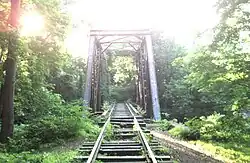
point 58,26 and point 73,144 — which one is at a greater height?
point 58,26

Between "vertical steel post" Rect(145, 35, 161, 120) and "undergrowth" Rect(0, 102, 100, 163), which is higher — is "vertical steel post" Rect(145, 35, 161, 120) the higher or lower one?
the higher one

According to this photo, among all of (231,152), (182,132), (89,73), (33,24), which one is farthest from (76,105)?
(231,152)

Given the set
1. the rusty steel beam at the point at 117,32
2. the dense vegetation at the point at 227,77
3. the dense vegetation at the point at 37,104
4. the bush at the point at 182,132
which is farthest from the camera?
the rusty steel beam at the point at 117,32

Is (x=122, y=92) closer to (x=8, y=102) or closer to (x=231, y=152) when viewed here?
(x=8, y=102)

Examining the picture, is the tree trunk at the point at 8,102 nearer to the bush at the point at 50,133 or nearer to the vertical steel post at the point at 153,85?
the bush at the point at 50,133

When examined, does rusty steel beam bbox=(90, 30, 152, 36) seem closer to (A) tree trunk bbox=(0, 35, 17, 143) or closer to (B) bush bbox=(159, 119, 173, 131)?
(B) bush bbox=(159, 119, 173, 131)

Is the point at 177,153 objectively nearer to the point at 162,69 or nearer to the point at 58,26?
the point at 58,26

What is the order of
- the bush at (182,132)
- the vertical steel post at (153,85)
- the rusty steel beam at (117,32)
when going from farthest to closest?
the rusty steel beam at (117,32) → the vertical steel post at (153,85) → the bush at (182,132)

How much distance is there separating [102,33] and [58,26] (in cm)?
454

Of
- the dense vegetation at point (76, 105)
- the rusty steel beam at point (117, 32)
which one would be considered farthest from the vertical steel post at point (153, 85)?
the dense vegetation at point (76, 105)

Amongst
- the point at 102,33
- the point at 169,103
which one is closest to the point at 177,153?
the point at 102,33

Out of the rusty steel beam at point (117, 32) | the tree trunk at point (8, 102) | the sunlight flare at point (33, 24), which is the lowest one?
the tree trunk at point (8, 102)

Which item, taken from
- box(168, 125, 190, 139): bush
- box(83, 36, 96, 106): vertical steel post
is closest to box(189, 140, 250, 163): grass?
box(168, 125, 190, 139): bush

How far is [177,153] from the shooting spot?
267 inches
